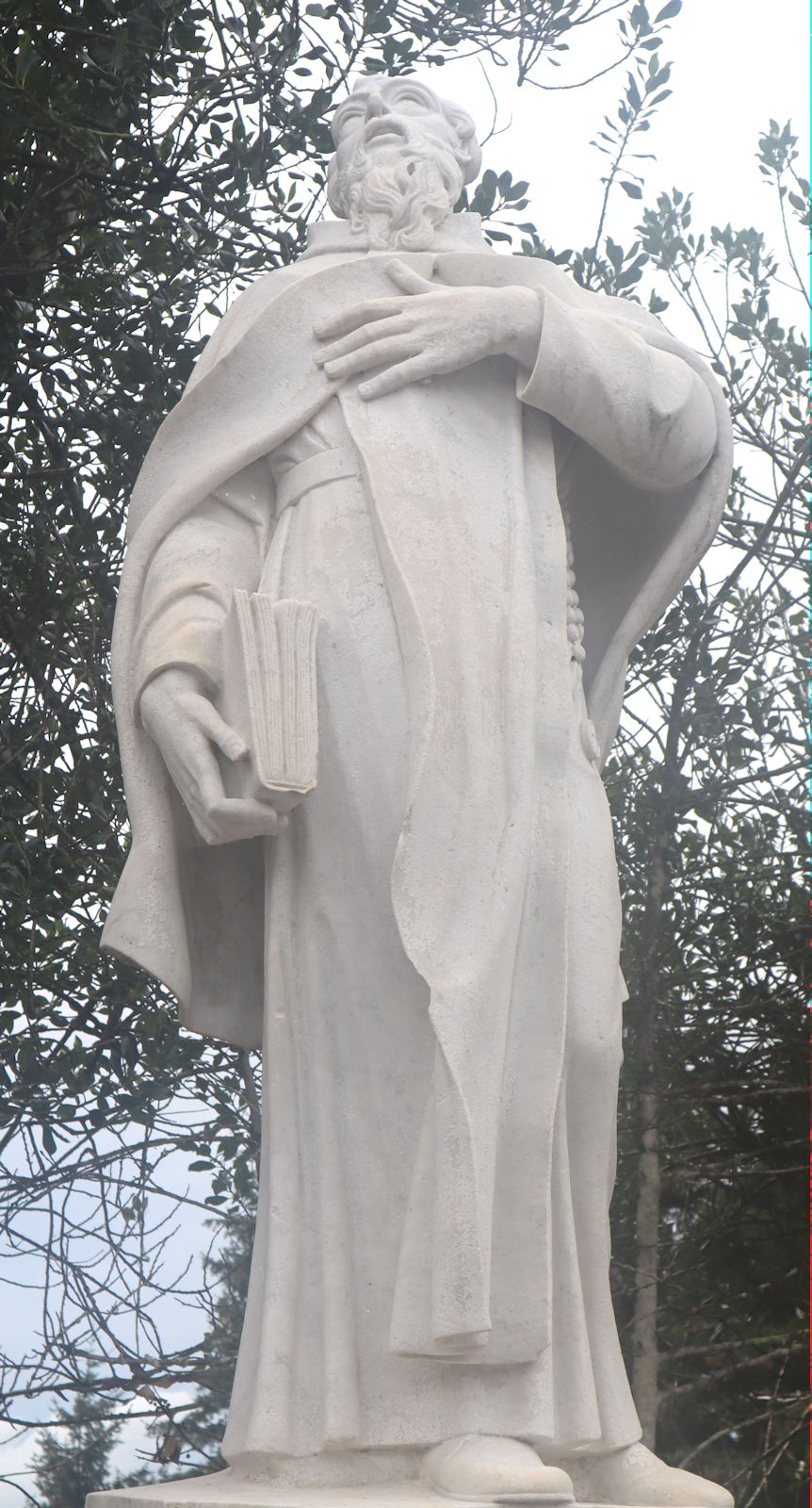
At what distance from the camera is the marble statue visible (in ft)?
10.0

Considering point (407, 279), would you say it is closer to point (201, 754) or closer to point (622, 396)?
point (622, 396)

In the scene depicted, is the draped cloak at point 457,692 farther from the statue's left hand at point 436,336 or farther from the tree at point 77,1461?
the tree at point 77,1461

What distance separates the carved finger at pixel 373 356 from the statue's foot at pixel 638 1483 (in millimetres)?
1815

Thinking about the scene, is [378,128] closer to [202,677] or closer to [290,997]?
[202,677]

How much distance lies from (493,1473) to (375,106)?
2.45 metres

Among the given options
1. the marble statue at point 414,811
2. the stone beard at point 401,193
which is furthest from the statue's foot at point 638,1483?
the stone beard at point 401,193

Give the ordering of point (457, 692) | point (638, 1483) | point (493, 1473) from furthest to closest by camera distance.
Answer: point (457, 692)
point (638, 1483)
point (493, 1473)

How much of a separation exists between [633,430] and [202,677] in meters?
0.86

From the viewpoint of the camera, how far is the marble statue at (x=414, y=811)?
10.0 feet

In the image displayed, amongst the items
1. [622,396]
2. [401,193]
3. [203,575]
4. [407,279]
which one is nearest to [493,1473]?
[203,575]

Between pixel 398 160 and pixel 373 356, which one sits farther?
pixel 398 160

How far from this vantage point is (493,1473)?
285cm

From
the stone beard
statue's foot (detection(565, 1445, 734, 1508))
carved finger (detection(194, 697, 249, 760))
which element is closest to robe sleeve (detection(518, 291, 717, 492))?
the stone beard

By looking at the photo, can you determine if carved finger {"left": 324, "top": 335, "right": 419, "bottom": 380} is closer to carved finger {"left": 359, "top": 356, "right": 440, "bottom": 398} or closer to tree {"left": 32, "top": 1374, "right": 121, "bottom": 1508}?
carved finger {"left": 359, "top": 356, "right": 440, "bottom": 398}
